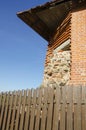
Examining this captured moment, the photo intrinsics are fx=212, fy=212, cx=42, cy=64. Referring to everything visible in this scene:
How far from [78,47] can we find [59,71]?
1212 millimetres

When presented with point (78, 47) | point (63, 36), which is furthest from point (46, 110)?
point (63, 36)

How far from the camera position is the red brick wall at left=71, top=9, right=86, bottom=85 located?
24.7 ft

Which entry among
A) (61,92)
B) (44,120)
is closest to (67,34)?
(61,92)

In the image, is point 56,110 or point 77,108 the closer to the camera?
point 77,108

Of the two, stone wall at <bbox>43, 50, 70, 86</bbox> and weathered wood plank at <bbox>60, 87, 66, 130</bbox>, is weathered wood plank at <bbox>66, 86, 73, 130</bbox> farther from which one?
stone wall at <bbox>43, 50, 70, 86</bbox>

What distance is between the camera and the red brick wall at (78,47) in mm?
7539

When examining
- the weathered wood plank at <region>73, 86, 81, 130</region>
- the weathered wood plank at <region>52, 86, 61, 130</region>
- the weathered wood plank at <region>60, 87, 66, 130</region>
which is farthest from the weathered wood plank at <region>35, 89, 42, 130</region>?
the weathered wood plank at <region>73, 86, 81, 130</region>

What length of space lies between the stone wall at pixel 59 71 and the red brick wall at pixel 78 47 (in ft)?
Answer: 1.37

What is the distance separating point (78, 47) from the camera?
805 centimetres

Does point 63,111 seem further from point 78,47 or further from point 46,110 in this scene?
point 78,47

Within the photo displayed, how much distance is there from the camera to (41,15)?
10086 mm

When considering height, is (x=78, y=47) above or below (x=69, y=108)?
above

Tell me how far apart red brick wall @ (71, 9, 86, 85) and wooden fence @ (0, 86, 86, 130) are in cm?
169

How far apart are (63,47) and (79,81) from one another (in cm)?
227
